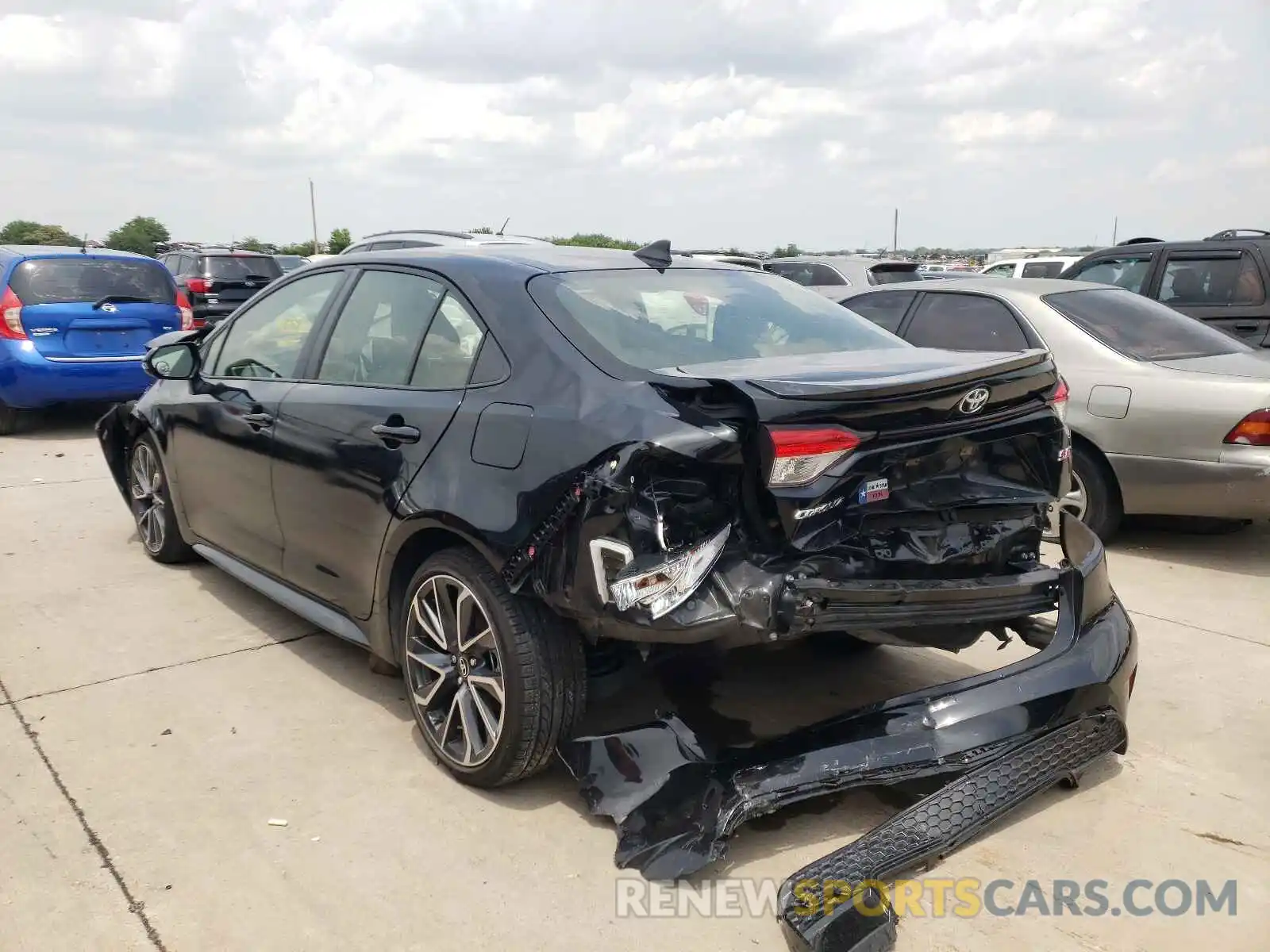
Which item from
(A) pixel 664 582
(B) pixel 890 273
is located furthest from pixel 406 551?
(B) pixel 890 273

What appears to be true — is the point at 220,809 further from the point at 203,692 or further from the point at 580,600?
the point at 580,600

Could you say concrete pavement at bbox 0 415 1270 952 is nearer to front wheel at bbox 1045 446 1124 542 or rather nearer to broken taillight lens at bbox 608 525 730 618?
broken taillight lens at bbox 608 525 730 618

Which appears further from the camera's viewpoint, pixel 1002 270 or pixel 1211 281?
pixel 1002 270

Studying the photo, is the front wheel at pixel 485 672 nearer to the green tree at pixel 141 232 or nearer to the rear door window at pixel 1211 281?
the rear door window at pixel 1211 281

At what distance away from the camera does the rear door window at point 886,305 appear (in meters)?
6.81

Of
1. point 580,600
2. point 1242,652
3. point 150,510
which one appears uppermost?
point 580,600

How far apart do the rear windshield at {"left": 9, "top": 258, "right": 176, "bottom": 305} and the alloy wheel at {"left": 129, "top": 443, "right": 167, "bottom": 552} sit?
4.40 m

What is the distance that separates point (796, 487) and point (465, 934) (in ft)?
4.58

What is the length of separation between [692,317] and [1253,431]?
3470 millimetres

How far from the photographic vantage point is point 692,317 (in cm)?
347

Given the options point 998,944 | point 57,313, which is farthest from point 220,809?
point 57,313

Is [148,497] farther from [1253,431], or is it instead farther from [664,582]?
[1253,431]

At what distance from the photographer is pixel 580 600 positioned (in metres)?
2.74

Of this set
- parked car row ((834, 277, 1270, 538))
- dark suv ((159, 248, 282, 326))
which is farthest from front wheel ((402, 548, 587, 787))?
dark suv ((159, 248, 282, 326))
